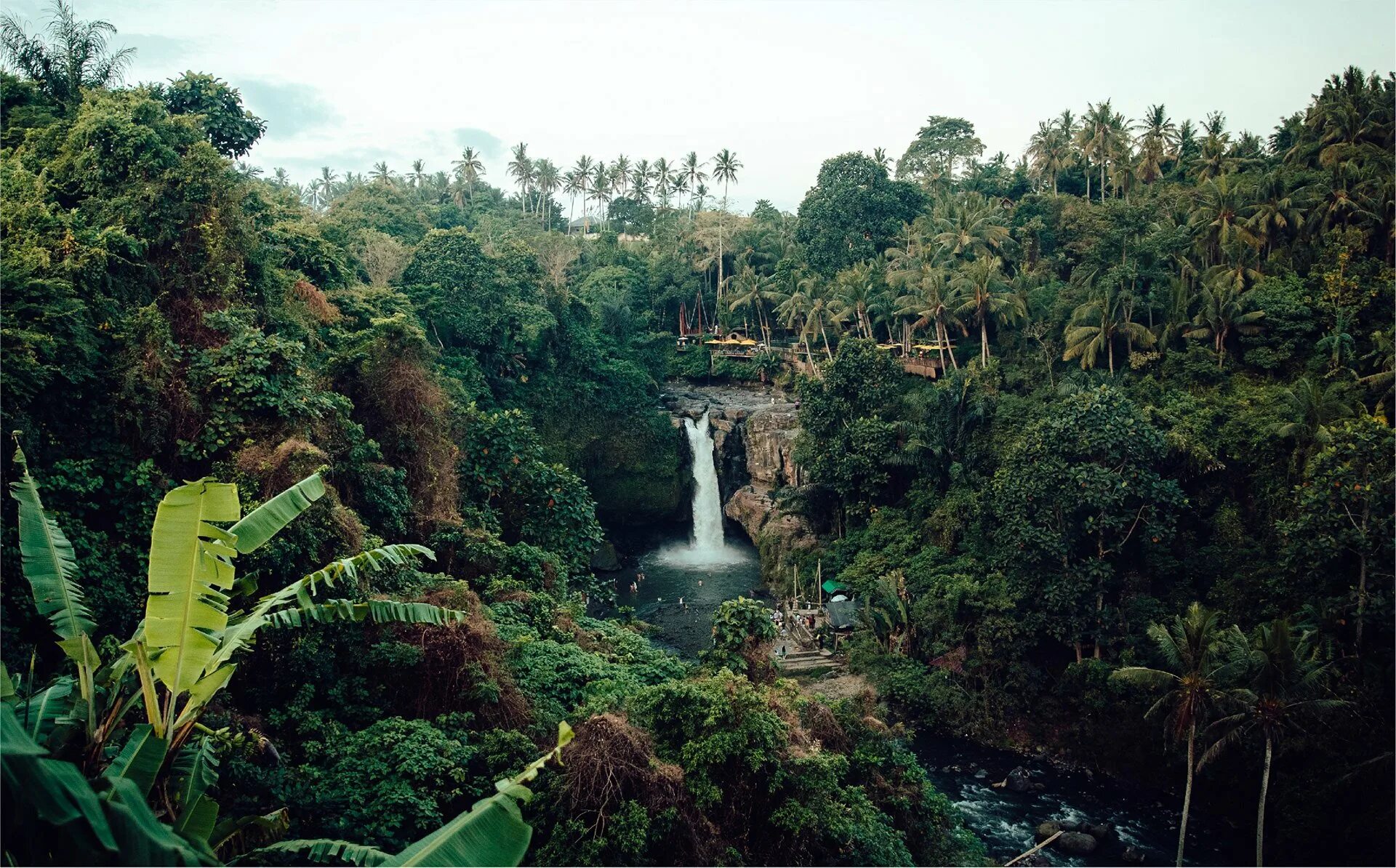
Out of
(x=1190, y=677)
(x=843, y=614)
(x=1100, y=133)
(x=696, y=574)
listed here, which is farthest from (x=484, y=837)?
(x=1100, y=133)

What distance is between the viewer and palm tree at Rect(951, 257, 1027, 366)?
29.1m

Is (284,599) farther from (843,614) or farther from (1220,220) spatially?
(1220,220)

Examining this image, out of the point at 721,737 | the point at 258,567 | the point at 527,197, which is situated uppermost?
the point at 527,197

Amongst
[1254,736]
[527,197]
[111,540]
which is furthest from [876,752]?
[527,197]

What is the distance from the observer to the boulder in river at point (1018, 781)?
18.2m

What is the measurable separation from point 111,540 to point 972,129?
55.0m

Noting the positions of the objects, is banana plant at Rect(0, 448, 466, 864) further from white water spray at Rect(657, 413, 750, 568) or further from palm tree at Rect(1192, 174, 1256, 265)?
white water spray at Rect(657, 413, 750, 568)

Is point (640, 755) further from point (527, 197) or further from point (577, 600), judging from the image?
point (527, 197)

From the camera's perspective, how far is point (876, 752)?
43.6 ft

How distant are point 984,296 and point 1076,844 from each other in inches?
718

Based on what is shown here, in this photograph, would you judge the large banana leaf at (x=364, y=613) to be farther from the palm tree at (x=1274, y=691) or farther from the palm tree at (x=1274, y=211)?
the palm tree at (x=1274, y=211)

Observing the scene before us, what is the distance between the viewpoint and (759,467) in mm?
33438

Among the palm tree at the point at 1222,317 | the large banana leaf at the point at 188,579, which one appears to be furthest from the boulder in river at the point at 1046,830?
the large banana leaf at the point at 188,579

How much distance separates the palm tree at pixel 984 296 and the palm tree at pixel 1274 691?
52.6 feet
